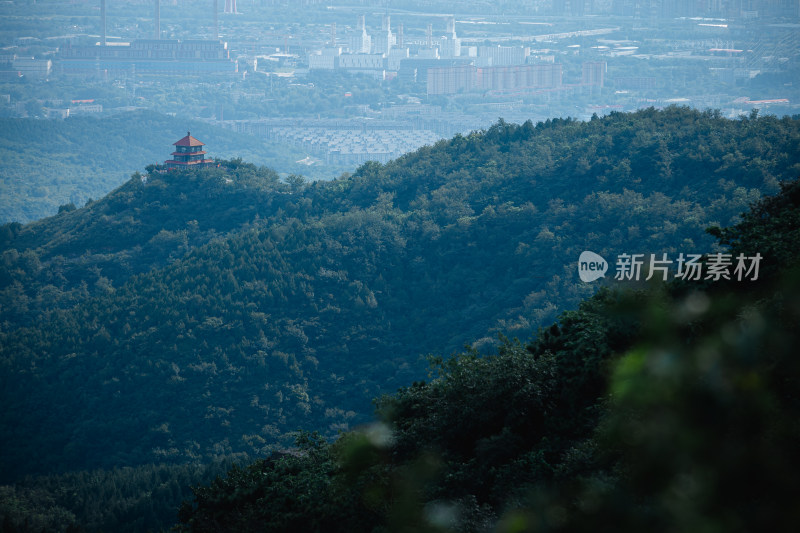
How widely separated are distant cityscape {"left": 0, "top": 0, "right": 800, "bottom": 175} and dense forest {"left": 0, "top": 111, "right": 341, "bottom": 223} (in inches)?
272

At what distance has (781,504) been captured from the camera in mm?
4051

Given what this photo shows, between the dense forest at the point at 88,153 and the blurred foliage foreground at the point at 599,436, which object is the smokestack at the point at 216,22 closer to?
the dense forest at the point at 88,153

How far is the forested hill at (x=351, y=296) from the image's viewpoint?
30469 mm

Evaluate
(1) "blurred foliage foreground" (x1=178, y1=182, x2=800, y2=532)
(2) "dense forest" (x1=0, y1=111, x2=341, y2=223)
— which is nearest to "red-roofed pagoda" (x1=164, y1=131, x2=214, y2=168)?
(2) "dense forest" (x1=0, y1=111, x2=341, y2=223)

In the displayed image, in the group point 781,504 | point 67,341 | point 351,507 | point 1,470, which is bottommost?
point 1,470

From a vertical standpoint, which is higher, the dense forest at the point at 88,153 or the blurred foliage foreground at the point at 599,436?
the blurred foliage foreground at the point at 599,436

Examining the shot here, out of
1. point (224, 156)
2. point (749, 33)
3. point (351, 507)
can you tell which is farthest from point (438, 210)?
point (749, 33)

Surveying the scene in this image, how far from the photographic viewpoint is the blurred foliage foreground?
13.6 feet

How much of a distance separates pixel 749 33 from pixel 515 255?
3110 inches

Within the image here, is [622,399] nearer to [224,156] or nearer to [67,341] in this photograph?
[67,341]
